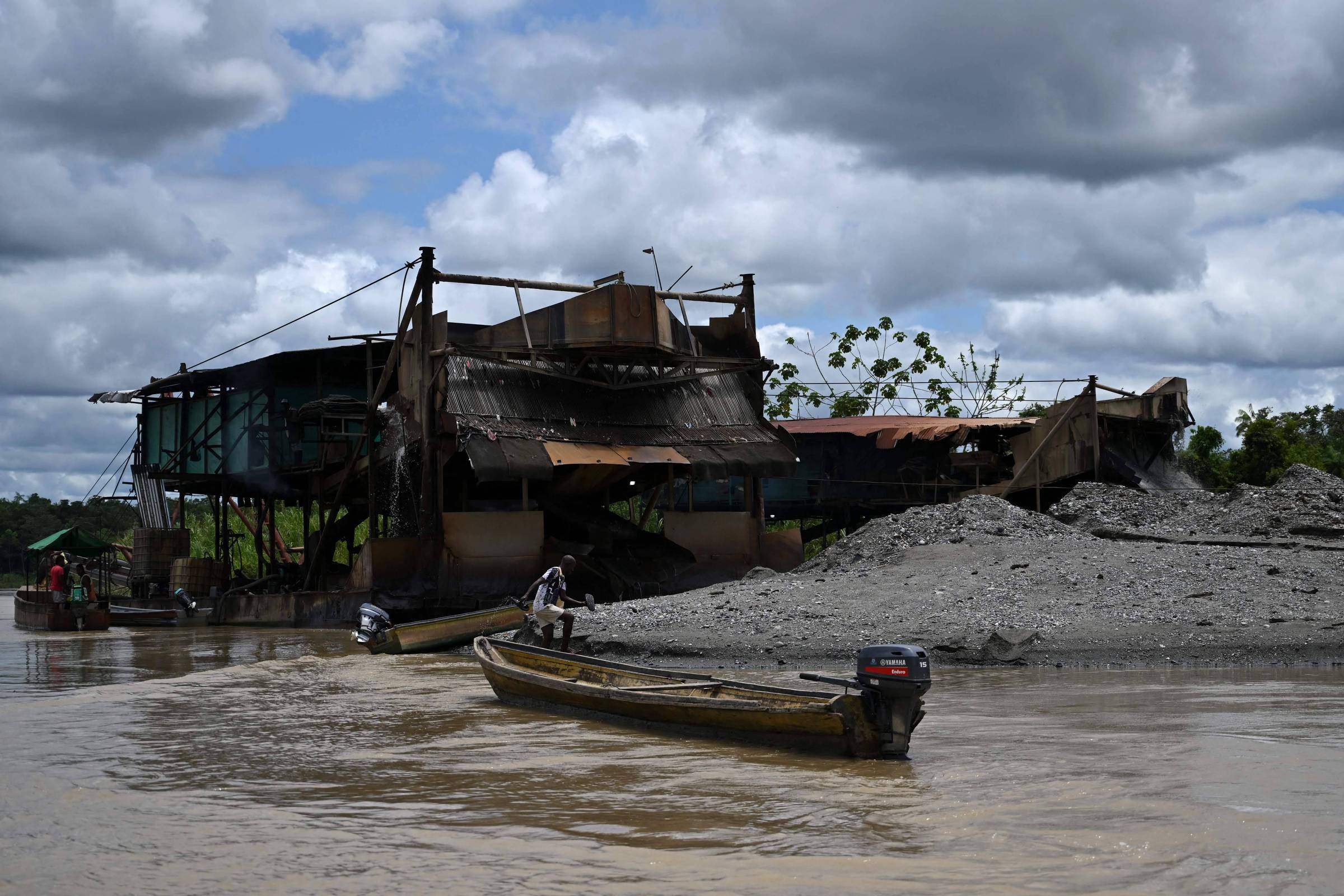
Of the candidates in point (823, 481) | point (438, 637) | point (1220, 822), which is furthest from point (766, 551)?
point (1220, 822)

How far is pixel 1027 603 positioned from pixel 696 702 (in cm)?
877

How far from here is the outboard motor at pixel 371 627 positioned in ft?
66.1

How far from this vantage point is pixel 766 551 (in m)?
28.0

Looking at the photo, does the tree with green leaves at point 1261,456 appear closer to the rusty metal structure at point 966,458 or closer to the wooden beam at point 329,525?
the rusty metal structure at point 966,458

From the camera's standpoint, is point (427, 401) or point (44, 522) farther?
point (44, 522)

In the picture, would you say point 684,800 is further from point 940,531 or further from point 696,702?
point 940,531

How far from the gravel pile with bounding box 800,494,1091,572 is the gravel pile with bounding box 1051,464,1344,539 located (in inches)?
50.6

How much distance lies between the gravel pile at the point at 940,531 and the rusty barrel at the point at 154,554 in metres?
21.6

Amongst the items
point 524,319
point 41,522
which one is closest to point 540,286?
point 524,319

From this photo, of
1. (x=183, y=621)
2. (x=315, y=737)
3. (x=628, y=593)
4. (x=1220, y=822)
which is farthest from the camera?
(x=183, y=621)

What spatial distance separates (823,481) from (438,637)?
16245 mm

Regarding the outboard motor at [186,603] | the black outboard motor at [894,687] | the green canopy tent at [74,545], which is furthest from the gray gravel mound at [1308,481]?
the green canopy tent at [74,545]

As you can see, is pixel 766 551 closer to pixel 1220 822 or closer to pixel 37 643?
pixel 37 643

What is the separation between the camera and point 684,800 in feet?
28.9
